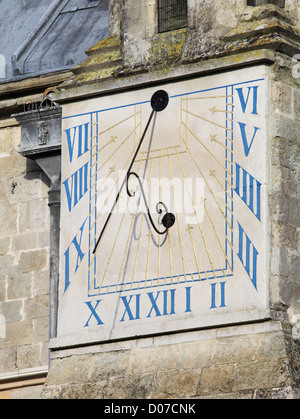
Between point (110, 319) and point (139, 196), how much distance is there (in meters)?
0.96

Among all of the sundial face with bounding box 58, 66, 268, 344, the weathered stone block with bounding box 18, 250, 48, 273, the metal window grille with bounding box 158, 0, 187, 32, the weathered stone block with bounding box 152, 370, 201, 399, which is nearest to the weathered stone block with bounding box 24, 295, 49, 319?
the weathered stone block with bounding box 18, 250, 48, 273

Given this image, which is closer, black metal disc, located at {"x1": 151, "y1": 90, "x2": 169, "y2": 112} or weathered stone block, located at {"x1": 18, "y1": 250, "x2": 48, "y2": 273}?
black metal disc, located at {"x1": 151, "y1": 90, "x2": 169, "y2": 112}

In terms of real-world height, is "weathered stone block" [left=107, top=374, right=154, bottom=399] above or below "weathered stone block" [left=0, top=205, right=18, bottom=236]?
below

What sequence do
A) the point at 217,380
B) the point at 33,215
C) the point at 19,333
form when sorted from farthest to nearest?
the point at 33,215
the point at 19,333
the point at 217,380

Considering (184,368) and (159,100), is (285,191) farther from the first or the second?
(184,368)

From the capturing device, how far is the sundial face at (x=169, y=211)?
1329cm

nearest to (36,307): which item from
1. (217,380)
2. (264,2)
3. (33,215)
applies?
(33,215)

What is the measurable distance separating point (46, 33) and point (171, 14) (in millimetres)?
2412

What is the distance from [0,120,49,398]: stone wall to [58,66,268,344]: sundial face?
3.22 feet

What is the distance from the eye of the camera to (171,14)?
1430 cm

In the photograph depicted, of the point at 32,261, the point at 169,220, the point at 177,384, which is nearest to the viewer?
the point at 177,384

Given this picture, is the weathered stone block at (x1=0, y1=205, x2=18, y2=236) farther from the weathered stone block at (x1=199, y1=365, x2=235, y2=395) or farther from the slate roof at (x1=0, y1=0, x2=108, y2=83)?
the weathered stone block at (x1=199, y1=365, x2=235, y2=395)

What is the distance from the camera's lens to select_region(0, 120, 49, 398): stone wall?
14.9m

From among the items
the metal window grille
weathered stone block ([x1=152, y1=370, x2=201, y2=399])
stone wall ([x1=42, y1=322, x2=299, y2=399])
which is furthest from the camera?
the metal window grille
